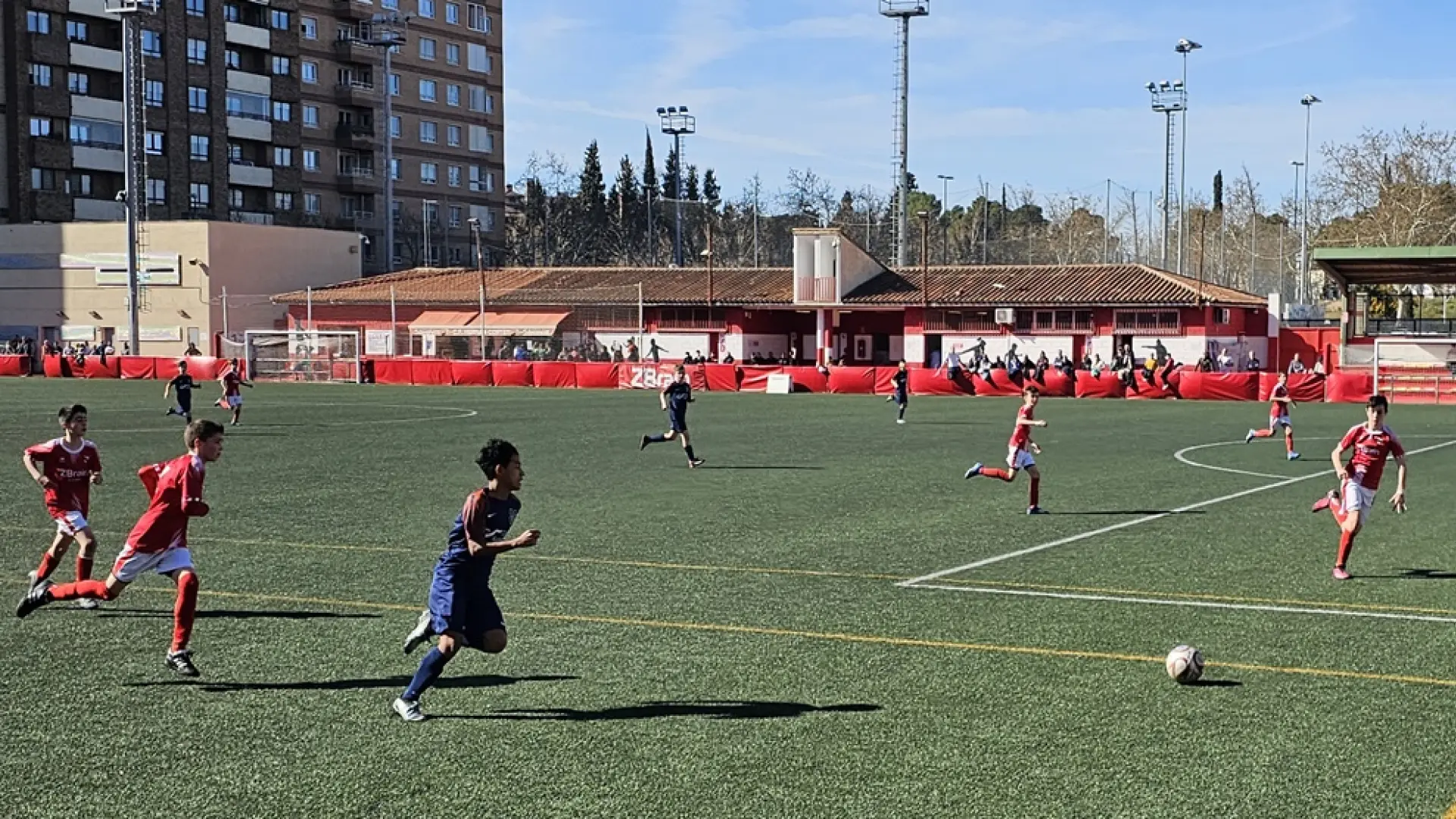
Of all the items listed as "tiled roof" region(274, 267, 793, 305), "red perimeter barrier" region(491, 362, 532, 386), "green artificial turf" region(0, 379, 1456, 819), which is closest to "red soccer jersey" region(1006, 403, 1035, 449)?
"green artificial turf" region(0, 379, 1456, 819)

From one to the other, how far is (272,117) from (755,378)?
166 ft

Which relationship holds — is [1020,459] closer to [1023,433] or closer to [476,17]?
[1023,433]

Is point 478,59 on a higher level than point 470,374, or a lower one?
higher

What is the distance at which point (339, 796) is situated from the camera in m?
7.73

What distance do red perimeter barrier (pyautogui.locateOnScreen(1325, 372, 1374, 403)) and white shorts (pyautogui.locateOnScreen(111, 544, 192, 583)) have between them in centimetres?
4484

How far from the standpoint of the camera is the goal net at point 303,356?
6544cm


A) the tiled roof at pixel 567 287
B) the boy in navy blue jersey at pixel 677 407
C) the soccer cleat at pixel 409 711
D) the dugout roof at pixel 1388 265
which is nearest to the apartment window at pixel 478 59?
the tiled roof at pixel 567 287

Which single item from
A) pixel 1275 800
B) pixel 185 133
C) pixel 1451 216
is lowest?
pixel 1275 800

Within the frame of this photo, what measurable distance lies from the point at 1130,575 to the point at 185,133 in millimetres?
84633

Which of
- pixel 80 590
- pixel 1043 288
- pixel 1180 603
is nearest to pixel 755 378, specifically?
pixel 1043 288

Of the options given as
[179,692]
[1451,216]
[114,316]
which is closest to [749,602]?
[179,692]

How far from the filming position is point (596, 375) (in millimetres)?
60094

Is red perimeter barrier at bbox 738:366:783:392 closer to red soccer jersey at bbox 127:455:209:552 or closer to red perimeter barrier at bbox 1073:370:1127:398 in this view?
red perimeter barrier at bbox 1073:370:1127:398

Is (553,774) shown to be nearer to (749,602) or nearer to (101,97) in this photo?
(749,602)
